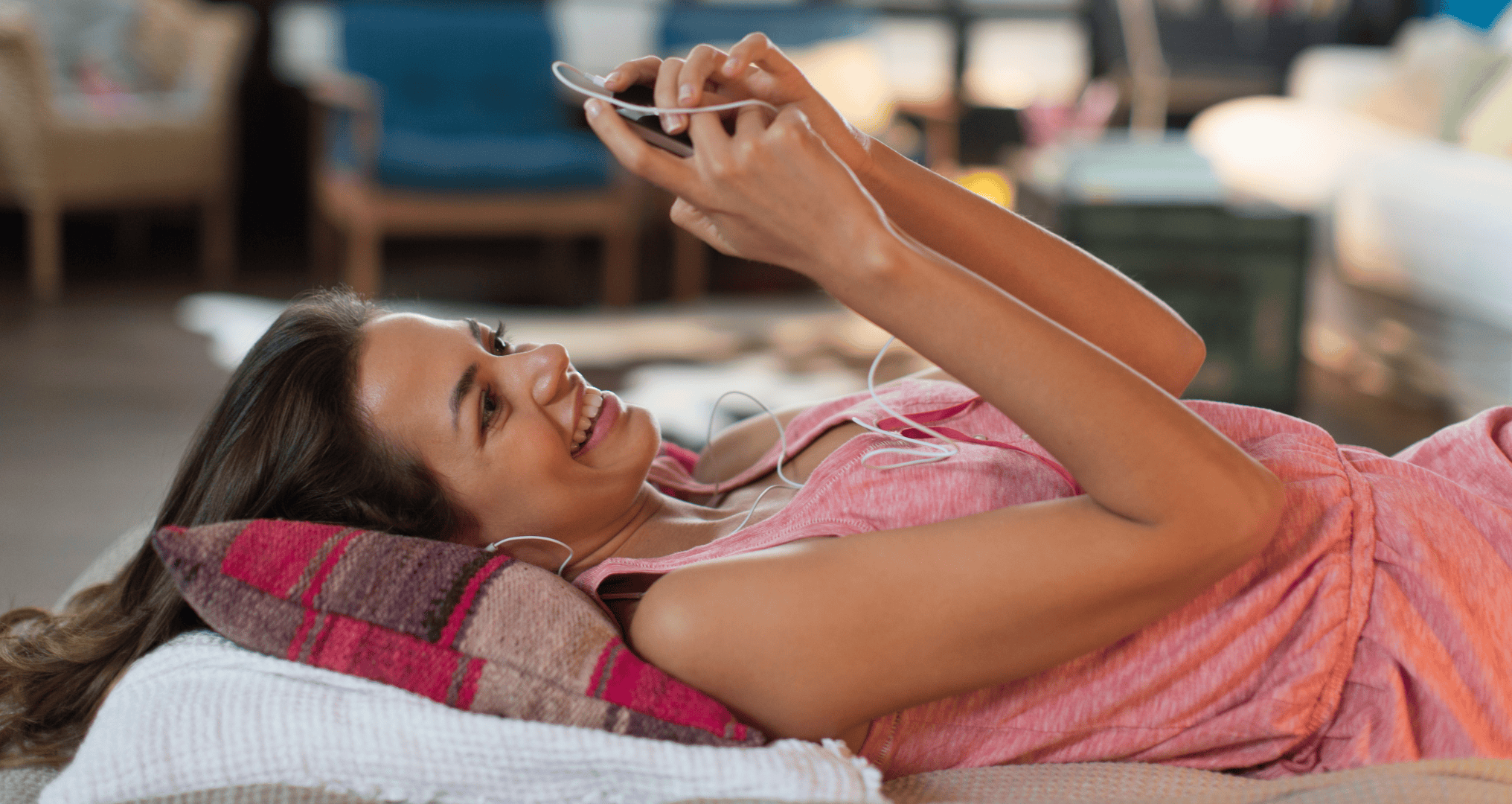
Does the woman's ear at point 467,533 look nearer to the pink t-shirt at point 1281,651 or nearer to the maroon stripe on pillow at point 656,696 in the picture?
the pink t-shirt at point 1281,651

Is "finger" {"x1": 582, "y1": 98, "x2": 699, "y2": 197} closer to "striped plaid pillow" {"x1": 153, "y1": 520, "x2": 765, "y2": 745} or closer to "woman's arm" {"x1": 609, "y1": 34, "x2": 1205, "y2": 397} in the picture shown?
"woman's arm" {"x1": 609, "y1": 34, "x2": 1205, "y2": 397}

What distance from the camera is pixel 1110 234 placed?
10.0 feet

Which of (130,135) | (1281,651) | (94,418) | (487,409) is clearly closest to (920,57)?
(130,135)

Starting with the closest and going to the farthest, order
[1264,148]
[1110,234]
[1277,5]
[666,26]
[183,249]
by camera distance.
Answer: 1. [1110,234]
2. [1264,148]
3. [666,26]
4. [183,249]
5. [1277,5]

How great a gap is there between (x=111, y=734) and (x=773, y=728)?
1.66 feet

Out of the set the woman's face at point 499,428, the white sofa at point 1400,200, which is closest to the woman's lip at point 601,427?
the woman's face at point 499,428

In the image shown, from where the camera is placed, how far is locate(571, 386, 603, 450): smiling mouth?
3.85 ft

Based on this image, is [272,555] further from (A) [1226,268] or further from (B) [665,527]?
(A) [1226,268]

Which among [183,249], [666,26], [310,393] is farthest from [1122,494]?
[183,249]

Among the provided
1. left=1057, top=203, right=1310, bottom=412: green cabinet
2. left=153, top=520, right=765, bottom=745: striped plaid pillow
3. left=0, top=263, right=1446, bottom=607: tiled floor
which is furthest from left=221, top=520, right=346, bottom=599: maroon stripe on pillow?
left=1057, top=203, right=1310, bottom=412: green cabinet

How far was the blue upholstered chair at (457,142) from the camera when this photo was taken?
4.08 m

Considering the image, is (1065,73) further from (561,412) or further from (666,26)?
(561,412)

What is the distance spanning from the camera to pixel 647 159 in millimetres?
799

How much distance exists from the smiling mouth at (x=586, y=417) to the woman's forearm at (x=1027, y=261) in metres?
0.34
